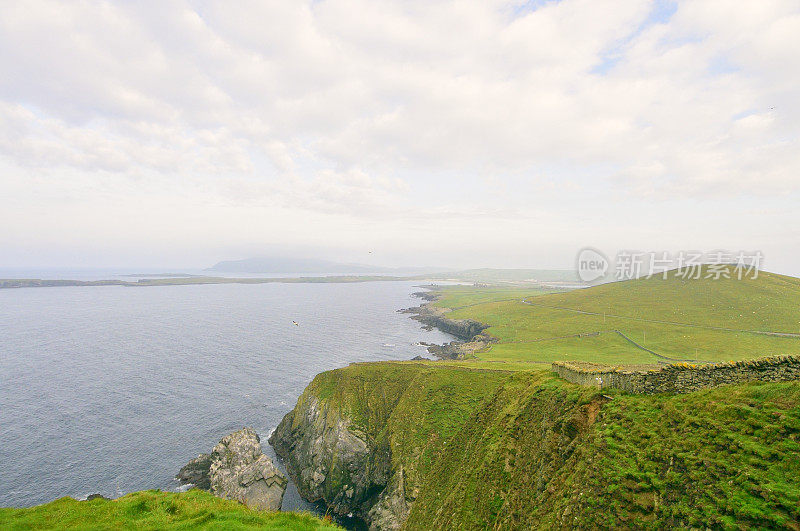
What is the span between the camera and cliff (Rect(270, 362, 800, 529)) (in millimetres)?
12273

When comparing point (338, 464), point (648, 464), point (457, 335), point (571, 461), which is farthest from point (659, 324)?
point (648, 464)

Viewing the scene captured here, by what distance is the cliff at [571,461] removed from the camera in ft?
40.3

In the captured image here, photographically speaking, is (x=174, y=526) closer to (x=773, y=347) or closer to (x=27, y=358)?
(x=773, y=347)

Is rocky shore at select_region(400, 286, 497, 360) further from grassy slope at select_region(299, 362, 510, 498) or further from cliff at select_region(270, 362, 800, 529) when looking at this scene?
cliff at select_region(270, 362, 800, 529)

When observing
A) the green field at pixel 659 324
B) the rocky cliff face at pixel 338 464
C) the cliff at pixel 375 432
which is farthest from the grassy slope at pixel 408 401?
the green field at pixel 659 324

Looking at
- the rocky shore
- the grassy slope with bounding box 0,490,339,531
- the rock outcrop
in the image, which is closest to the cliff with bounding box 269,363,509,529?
the rock outcrop

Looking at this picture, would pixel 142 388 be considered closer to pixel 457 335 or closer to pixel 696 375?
pixel 696 375

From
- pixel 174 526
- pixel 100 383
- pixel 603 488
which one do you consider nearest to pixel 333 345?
pixel 100 383

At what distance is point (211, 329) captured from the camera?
146 m

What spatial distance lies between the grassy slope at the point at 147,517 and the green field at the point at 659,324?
5626 centimetres

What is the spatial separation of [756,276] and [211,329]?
766 feet

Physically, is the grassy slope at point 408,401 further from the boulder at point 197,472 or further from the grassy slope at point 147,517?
the grassy slope at point 147,517

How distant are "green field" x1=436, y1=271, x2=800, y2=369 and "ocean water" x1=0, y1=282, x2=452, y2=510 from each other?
124 ft

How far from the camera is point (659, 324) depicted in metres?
107
